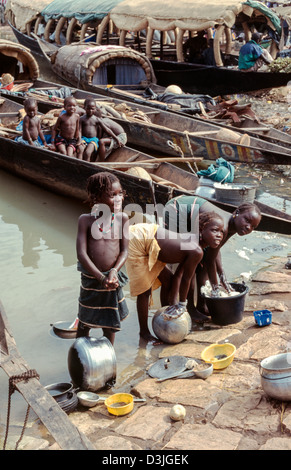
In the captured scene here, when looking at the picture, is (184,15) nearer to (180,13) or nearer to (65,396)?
(180,13)

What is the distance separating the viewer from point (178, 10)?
47.3ft

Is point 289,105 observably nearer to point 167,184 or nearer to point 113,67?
point 113,67

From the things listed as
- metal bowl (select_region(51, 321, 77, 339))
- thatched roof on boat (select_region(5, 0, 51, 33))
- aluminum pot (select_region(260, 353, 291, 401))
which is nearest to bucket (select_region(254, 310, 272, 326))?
aluminum pot (select_region(260, 353, 291, 401))

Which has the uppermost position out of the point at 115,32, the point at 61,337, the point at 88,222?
the point at 115,32

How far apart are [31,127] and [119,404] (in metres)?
5.88

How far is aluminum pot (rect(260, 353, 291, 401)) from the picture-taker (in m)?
3.04

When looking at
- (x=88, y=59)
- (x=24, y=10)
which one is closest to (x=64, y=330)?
(x=88, y=59)

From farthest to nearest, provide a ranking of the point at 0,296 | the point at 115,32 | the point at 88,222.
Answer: the point at 115,32, the point at 0,296, the point at 88,222

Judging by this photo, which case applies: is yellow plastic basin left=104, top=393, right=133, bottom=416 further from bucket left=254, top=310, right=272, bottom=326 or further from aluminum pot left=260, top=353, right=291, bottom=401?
bucket left=254, top=310, right=272, bottom=326

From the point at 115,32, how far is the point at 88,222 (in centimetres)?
1938

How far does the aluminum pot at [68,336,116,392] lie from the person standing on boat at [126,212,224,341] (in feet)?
2.31

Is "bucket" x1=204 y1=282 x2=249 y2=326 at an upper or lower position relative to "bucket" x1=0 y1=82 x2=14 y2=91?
lower

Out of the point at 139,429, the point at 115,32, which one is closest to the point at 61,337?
the point at 139,429

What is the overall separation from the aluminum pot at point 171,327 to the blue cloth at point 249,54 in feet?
38.0
